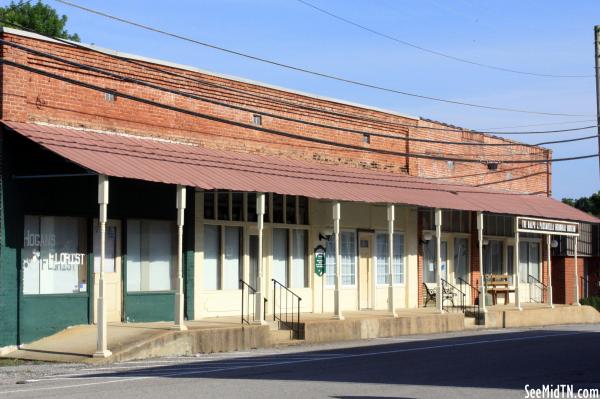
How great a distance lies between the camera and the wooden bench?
3556 centimetres

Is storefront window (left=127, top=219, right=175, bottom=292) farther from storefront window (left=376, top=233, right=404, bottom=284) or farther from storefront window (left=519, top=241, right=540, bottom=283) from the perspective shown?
storefront window (left=519, top=241, right=540, bottom=283)

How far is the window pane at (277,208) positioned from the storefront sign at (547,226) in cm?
995

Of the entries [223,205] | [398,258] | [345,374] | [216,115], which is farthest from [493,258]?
[345,374]

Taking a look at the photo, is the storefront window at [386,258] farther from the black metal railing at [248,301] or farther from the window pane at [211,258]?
the window pane at [211,258]

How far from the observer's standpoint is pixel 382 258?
3112 centimetres

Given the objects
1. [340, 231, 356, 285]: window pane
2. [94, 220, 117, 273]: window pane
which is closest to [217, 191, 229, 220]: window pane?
[94, 220, 117, 273]: window pane

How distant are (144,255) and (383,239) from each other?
10.0 meters

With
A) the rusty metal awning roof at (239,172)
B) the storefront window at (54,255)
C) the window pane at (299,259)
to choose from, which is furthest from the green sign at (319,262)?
the storefront window at (54,255)

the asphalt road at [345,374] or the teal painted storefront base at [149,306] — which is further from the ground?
the teal painted storefront base at [149,306]

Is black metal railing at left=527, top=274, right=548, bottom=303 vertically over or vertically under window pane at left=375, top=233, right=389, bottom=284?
under

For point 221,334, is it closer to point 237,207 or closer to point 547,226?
point 237,207

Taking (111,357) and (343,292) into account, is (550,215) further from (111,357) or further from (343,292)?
(111,357)

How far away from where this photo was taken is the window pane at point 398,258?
31667mm

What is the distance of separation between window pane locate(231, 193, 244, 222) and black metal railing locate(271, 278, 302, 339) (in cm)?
186
